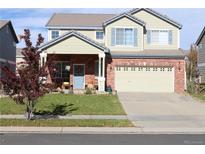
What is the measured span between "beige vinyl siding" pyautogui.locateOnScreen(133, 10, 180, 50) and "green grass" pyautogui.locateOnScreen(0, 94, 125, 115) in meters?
9.44

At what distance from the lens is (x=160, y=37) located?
37.4m

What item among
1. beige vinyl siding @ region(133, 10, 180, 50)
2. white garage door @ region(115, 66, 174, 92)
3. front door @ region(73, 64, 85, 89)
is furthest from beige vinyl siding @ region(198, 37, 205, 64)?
front door @ region(73, 64, 85, 89)

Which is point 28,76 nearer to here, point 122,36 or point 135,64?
point 135,64

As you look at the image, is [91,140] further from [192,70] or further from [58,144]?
[192,70]

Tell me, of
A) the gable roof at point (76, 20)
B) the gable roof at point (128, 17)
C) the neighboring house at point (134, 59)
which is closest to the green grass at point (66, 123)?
the neighboring house at point (134, 59)

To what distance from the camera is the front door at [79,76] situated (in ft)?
119

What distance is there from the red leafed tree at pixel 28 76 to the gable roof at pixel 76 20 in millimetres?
20821

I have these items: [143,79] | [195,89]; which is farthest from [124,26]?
[195,89]

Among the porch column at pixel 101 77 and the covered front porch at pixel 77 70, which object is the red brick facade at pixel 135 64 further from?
the porch column at pixel 101 77

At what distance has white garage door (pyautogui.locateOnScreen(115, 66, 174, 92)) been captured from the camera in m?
35.7

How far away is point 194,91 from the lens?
115 feet

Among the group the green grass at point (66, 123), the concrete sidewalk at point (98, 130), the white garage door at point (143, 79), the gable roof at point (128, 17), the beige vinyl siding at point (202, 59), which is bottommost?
the concrete sidewalk at point (98, 130)

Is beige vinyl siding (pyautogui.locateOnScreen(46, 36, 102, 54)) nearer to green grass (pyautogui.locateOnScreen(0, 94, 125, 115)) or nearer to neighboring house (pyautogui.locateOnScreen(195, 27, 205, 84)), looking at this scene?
green grass (pyautogui.locateOnScreen(0, 94, 125, 115))

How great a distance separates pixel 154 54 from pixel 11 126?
66.5ft
